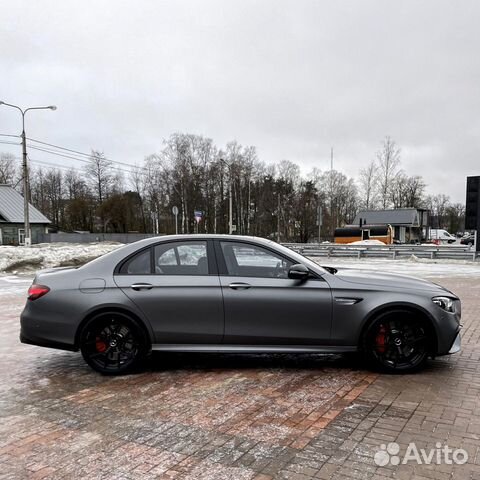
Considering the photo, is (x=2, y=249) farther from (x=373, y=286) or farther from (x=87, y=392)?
(x=373, y=286)

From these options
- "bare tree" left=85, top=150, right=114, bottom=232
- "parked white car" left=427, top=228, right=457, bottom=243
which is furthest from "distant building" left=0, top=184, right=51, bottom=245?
"parked white car" left=427, top=228, right=457, bottom=243

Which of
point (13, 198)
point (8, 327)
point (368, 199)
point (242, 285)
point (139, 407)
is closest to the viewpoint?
point (139, 407)

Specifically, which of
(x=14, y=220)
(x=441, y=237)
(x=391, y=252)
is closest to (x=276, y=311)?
(x=391, y=252)

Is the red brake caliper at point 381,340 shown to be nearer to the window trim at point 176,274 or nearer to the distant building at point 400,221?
the window trim at point 176,274

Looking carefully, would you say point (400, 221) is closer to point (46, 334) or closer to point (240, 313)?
point (240, 313)

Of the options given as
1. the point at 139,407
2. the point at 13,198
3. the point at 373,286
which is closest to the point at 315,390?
the point at 373,286

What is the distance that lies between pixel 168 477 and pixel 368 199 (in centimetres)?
7675

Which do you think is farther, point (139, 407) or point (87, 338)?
point (87, 338)

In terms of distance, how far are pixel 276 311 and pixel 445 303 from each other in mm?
1879

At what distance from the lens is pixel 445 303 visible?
16.3 ft

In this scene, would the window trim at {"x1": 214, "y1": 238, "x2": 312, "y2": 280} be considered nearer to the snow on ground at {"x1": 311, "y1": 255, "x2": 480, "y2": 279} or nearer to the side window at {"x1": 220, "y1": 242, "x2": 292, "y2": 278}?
the side window at {"x1": 220, "y1": 242, "x2": 292, "y2": 278}

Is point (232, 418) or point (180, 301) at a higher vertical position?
point (180, 301)

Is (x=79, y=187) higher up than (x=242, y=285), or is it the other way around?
(x=79, y=187)

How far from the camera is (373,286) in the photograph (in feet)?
16.3
